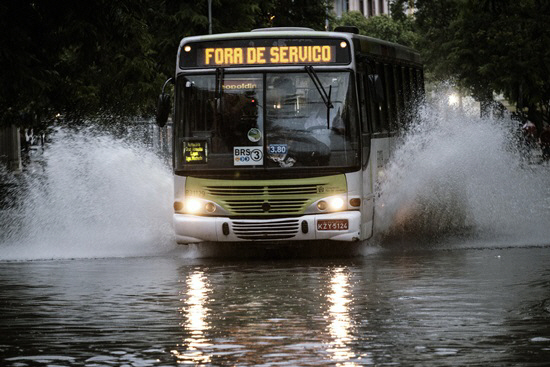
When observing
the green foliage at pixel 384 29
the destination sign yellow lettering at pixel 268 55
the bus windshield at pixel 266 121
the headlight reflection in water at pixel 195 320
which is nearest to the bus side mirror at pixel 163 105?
the bus windshield at pixel 266 121

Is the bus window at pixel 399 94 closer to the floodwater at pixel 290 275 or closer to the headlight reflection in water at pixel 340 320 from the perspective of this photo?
the floodwater at pixel 290 275

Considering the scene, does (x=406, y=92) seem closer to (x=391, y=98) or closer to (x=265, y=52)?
(x=391, y=98)

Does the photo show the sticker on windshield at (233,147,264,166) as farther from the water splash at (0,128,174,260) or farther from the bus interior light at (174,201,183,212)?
the water splash at (0,128,174,260)

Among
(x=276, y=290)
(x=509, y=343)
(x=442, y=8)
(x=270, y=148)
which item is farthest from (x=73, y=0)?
(x=442, y=8)

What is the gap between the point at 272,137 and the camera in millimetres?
18844

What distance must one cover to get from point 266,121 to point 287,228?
4.61ft

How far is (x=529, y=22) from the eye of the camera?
140 feet

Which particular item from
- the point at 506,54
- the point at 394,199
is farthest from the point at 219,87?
the point at 506,54

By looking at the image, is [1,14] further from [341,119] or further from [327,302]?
[327,302]

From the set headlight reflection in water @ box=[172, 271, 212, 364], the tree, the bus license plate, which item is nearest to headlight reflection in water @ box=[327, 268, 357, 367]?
headlight reflection in water @ box=[172, 271, 212, 364]

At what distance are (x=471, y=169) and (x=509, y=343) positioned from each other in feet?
43.2

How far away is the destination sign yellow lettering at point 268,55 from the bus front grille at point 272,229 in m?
2.13

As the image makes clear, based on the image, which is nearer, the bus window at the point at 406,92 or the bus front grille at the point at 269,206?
the bus front grille at the point at 269,206

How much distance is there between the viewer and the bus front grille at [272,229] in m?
18.5
